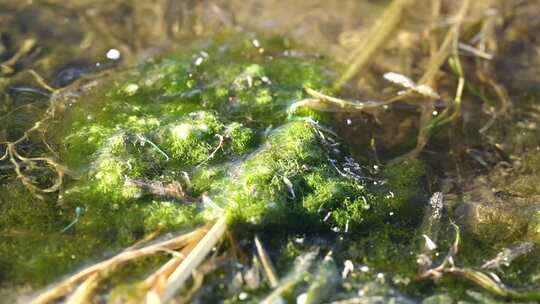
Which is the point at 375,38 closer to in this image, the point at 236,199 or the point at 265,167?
the point at 265,167

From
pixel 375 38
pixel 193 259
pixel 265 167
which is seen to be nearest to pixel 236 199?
pixel 265 167

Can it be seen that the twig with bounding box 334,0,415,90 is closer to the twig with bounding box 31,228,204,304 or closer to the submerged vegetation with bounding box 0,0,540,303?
the submerged vegetation with bounding box 0,0,540,303

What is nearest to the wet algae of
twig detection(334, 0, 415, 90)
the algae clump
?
the algae clump

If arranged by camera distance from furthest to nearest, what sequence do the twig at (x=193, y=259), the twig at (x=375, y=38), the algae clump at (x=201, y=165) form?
1. the twig at (x=375, y=38)
2. the algae clump at (x=201, y=165)
3. the twig at (x=193, y=259)

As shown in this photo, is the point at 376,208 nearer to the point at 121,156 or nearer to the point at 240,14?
the point at 121,156

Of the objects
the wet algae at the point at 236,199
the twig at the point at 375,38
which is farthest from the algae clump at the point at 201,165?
the twig at the point at 375,38

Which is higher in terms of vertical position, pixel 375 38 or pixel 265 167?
pixel 375 38

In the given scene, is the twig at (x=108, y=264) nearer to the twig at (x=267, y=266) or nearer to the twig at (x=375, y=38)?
the twig at (x=267, y=266)

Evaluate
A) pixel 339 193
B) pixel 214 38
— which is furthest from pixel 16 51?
pixel 339 193

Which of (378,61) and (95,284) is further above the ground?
(378,61)
